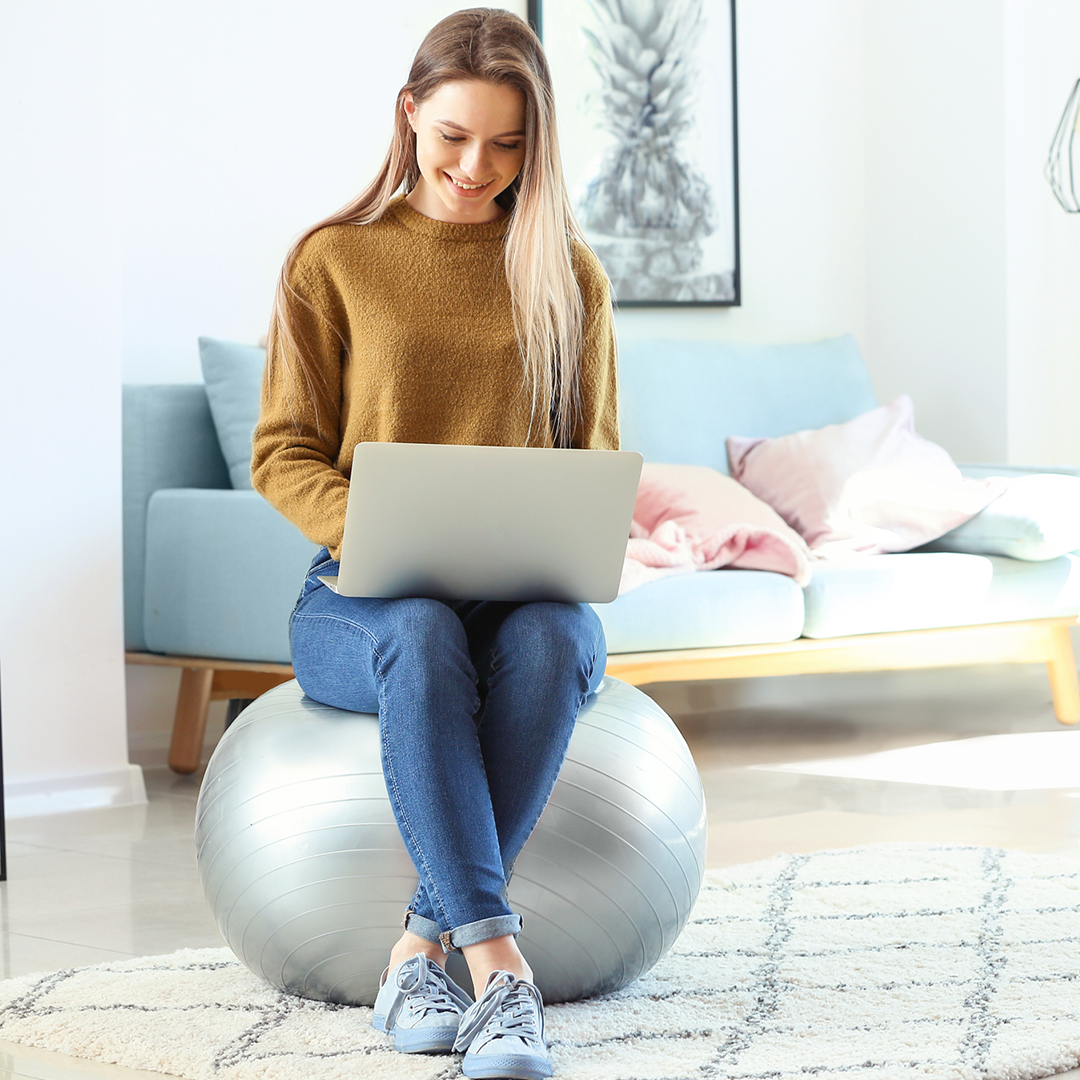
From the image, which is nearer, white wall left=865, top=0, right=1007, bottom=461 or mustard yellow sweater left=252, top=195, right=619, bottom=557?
mustard yellow sweater left=252, top=195, right=619, bottom=557

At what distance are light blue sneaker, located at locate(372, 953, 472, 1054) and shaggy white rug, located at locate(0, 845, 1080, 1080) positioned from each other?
0.02 meters

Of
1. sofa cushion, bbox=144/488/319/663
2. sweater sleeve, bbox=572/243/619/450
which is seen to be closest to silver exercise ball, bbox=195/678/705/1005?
sweater sleeve, bbox=572/243/619/450

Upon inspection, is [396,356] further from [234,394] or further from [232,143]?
[232,143]

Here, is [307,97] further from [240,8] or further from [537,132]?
[537,132]

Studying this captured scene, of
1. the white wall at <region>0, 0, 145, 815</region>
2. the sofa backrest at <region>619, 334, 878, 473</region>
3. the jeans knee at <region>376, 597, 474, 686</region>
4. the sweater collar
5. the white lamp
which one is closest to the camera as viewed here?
the jeans knee at <region>376, 597, 474, 686</region>

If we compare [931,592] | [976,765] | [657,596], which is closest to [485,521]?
[657,596]

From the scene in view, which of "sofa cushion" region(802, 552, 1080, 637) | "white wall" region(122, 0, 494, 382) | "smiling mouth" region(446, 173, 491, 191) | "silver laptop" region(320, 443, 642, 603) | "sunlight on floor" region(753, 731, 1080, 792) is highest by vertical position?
"white wall" region(122, 0, 494, 382)

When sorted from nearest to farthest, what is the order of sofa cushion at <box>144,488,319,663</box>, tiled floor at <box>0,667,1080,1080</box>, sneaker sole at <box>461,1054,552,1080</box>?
1. sneaker sole at <box>461,1054,552,1080</box>
2. tiled floor at <box>0,667,1080,1080</box>
3. sofa cushion at <box>144,488,319,663</box>

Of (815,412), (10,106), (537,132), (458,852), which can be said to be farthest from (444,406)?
(815,412)

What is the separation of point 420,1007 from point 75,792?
151 centimetres

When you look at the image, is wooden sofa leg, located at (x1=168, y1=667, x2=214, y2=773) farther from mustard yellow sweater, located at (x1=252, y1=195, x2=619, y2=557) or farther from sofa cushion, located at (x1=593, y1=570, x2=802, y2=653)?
mustard yellow sweater, located at (x1=252, y1=195, x2=619, y2=557)

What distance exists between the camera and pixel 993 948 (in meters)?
1.76

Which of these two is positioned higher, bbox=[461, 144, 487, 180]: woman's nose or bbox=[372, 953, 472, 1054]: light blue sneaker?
bbox=[461, 144, 487, 180]: woman's nose

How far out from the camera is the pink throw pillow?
335 cm
